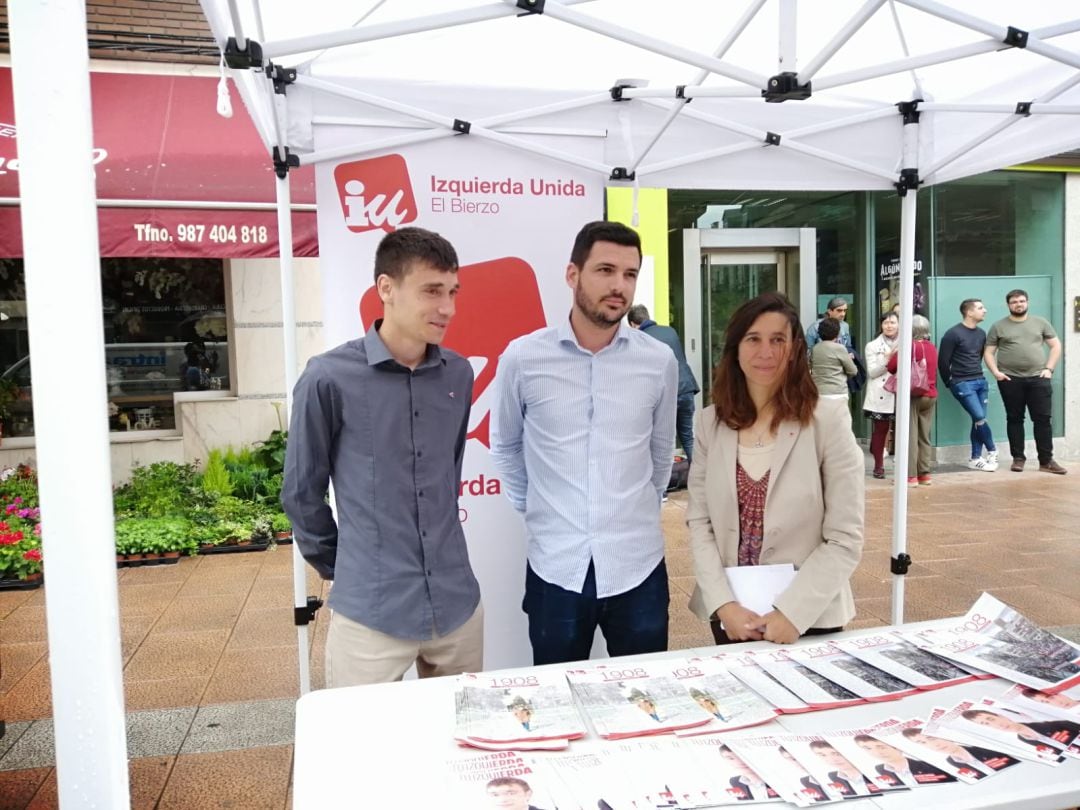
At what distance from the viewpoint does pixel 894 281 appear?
373 inches

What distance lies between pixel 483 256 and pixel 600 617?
1.55 meters

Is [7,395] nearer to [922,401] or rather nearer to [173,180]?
[173,180]

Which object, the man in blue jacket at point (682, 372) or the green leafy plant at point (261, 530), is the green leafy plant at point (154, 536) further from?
the man in blue jacket at point (682, 372)

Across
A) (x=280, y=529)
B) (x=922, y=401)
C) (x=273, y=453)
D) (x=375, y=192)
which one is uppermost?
(x=375, y=192)

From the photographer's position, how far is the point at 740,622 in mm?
2078

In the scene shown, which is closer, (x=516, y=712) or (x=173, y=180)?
(x=516, y=712)

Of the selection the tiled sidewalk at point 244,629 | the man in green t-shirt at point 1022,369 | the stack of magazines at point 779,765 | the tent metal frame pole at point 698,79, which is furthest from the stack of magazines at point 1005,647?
the man in green t-shirt at point 1022,369

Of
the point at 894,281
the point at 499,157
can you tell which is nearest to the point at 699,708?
the point at 499,157

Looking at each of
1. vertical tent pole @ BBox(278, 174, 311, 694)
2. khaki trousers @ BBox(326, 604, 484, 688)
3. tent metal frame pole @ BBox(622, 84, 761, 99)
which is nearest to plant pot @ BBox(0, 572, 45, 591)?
vertical tent pole @ BBox(278, 174, 311, 694)

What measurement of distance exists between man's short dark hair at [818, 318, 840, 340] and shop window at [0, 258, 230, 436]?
6.15m

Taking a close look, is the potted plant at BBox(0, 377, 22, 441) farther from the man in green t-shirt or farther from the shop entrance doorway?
the man in green t-shirt

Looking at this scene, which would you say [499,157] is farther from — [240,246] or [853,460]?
[240,246]

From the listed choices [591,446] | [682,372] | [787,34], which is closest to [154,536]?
[682,372]

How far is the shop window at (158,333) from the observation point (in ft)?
26.1
